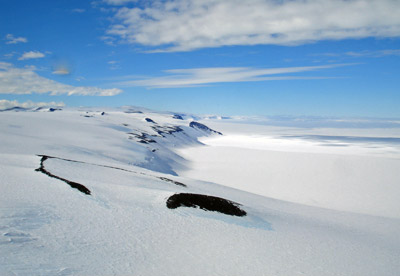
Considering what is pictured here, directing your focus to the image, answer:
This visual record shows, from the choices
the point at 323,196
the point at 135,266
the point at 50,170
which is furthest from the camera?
the point at 323,196

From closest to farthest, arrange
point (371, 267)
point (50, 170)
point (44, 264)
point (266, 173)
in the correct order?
point (44, 264), point (371, 267), point (50, 170), point (266, 173)

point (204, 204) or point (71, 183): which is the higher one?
point (204, 204)

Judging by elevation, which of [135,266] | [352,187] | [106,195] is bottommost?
[135,266]

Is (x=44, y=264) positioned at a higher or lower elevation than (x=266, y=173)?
lower

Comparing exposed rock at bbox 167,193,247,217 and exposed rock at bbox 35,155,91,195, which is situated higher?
exposed rock at bbox 167,193,247,217

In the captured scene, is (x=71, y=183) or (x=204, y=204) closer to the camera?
(x=71, y=183)

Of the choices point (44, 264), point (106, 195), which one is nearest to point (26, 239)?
point (44, 264)

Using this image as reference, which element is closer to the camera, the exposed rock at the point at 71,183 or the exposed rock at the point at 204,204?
the exposed rock at the point at 71,183

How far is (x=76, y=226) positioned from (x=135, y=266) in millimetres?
3760

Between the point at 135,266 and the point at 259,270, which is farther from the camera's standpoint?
the point at 259,270

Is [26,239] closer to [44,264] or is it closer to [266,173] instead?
[44,264]

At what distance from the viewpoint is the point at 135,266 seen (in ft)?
32.3

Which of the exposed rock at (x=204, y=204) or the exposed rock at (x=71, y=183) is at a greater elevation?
the exposed rock at (x=204, y=204)

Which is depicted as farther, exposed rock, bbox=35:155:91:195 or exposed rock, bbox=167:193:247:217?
exposed rock, bbox=167:193:247:217
